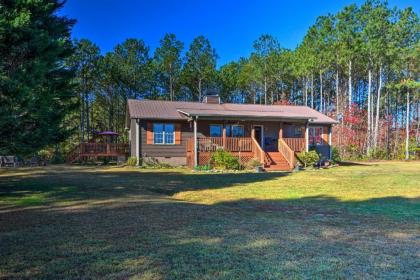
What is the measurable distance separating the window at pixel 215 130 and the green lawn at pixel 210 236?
12.5 meters

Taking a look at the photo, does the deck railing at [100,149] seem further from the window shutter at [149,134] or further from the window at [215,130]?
the window at [215,130]

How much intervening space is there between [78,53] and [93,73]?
8.68 feet

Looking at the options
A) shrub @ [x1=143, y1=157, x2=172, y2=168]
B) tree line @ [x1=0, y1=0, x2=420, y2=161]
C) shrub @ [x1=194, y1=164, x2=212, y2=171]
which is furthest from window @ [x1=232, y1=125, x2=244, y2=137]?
tree line @ [x1=0, y1=0, x2=420, y2=161]

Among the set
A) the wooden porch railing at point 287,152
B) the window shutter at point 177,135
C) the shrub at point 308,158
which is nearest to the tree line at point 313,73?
the shrub at point 308,158

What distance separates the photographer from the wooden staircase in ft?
62.3

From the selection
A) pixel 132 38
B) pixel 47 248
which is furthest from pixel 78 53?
pixel 47 248

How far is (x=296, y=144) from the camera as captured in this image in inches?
824

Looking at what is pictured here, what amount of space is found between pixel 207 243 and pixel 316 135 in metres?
21.6

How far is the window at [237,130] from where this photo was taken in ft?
73.1

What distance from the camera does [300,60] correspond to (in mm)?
34844

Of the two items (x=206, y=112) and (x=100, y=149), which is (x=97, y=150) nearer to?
(x=100, y=149)

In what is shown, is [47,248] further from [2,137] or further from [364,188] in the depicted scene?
[364,188]

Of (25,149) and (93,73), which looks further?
(93,73)

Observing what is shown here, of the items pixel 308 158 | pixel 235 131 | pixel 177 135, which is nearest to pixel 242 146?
pixel 235 131
